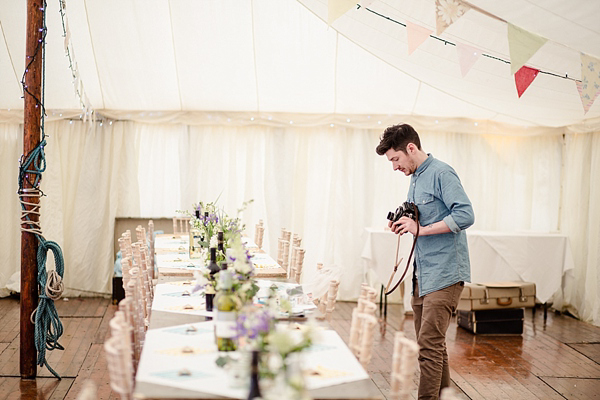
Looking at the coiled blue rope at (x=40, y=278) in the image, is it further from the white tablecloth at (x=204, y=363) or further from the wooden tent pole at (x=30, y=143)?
the white tablecloth at (x=204, y=363)

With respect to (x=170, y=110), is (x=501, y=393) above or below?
below

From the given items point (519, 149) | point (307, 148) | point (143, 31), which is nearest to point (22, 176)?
point (143, 31)

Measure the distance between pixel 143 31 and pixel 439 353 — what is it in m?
4.98

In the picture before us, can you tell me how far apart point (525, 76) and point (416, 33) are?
108 centimetres

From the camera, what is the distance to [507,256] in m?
7.45

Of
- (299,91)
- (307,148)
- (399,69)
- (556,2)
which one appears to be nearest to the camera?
(556,2)

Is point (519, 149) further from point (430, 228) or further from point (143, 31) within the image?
point (430, 228)

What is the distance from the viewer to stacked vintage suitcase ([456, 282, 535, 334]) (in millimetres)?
6531

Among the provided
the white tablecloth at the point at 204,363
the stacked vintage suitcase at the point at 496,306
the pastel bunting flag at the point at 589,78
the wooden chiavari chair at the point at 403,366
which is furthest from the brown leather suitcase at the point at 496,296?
the wooden chiavari chair at the point at 403,366

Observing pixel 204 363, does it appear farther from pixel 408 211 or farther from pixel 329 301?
pixel 408 211

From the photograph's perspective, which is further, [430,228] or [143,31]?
[143,31]

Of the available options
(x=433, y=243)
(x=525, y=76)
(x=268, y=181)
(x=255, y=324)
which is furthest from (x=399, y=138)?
(x=268, y=181)

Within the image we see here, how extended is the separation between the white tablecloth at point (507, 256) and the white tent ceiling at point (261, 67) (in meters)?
1.43

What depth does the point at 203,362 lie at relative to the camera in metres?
2.46
